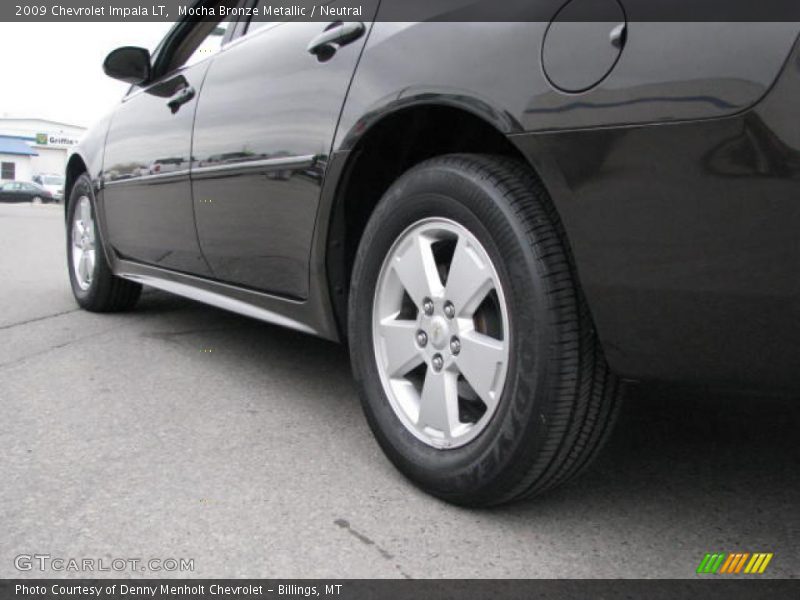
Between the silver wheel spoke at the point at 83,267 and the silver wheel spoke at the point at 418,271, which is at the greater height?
the silver wheel spoke at the point at 418,271

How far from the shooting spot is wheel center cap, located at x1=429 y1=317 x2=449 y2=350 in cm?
179

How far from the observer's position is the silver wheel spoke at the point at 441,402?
5.80 ft

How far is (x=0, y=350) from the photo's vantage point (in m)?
3.29

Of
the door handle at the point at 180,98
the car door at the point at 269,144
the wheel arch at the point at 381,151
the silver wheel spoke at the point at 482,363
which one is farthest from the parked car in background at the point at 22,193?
the silver wheel spoke at the point at 482,363

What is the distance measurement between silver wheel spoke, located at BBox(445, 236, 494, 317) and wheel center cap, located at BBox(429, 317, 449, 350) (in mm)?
59

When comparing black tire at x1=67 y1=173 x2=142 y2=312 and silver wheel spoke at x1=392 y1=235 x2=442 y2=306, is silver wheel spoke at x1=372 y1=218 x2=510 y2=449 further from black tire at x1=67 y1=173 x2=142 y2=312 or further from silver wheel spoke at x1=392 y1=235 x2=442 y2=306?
black tire at x1=67 y1=173 x2=142 y2=312

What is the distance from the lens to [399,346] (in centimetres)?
191

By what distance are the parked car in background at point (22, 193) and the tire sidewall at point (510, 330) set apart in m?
44.8

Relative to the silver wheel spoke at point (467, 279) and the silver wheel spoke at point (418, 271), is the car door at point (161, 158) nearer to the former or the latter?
the silver wheel spoke at point (418, 271)

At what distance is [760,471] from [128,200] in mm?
2895

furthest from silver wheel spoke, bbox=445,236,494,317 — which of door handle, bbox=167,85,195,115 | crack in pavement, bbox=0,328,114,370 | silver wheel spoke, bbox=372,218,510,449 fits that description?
crack in pavement, bbox=0,328,114,370

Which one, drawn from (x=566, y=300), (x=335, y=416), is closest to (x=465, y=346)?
(x=566, y=300)

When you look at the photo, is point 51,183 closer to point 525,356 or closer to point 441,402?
point 441,402

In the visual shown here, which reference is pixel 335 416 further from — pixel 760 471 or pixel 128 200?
pixel 128 200
